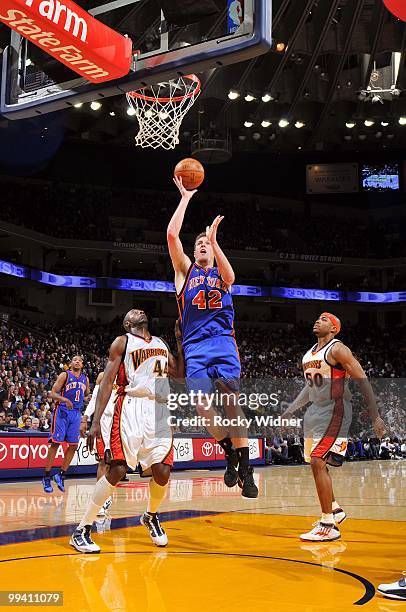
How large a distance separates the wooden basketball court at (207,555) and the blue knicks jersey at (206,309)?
1.91m

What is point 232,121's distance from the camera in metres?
26.9

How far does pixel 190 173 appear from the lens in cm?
597

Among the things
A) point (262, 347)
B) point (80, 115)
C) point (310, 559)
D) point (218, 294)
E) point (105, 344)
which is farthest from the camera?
point (262, 347)

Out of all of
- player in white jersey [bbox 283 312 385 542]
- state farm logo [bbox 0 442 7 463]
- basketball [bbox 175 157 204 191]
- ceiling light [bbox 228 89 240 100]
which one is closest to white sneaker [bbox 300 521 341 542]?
player in white jersey [bbox 283 312 385 542]

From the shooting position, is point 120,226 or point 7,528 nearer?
point 7,528

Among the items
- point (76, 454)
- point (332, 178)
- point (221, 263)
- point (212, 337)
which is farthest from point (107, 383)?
point (332, 178)

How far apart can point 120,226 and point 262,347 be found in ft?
30.2

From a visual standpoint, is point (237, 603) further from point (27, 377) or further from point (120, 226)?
point (120, 226)

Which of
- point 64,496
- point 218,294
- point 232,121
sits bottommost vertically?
point 64,496

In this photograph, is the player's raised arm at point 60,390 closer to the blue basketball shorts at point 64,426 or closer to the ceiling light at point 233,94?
the blue basketball shorts at point 64,426

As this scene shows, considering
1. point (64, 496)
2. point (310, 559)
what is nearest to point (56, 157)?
point (64, 496)

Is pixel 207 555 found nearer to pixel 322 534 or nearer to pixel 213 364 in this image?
pixel 322 534

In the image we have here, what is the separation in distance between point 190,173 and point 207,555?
343 centimetres

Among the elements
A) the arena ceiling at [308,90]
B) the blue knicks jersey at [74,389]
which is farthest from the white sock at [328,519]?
the arena ceiling at [308,90]
